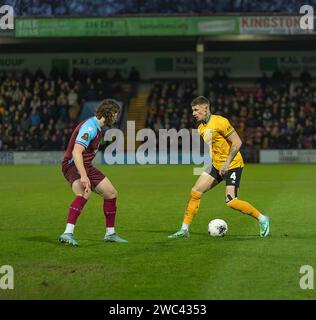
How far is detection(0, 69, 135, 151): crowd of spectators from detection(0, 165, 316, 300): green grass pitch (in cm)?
1740

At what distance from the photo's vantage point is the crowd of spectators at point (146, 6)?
41375 mm

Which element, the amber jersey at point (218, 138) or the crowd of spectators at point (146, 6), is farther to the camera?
the crowd of spectators at point (146, 6)

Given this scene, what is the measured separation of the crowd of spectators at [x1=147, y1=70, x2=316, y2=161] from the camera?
35469 mm

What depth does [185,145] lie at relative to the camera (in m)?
34.4

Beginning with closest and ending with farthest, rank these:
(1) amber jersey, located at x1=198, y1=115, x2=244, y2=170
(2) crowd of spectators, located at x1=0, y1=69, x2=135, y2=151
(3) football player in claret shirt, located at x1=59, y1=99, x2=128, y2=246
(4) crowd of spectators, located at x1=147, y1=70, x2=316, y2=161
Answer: (3) football player in claret shirt, located at x1=59, y1=99, x2=128, y2=246, (1) amber jersey, located at x1=198, y1=115, x2=244, y2=170, (4) crowd of spectators, located at x1=147, y1=70, x2=316, y2=161, (2) crowd of spectators, located at x1=0, y1=69, x2=135, y2=151

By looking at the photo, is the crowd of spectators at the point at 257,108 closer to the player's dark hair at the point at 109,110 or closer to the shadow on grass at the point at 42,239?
the shadow on grass at the point at 42,239

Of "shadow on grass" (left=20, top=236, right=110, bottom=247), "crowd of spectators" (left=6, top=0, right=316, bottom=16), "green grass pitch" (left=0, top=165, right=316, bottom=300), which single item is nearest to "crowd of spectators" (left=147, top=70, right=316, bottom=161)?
"crowd of spectators" (left=6, top=0, right=316, bottom=16)

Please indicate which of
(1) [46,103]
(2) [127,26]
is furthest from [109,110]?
(1) [46,103]

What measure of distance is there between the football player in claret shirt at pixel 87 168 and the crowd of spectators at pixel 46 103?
84.2 feet

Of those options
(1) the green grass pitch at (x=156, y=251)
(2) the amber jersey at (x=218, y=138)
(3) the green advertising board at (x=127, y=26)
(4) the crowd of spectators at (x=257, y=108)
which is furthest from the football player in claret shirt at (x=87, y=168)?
(3) the green advertising board at (x=127, y=26)

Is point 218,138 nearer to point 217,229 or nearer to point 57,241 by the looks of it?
point 217,229

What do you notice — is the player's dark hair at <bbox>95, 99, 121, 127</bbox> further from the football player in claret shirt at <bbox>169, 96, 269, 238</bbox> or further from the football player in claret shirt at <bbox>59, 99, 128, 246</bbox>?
the football player in claret shirt at <bbox>169, 96, 269, 238</bbox>

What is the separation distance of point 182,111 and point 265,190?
18.3m

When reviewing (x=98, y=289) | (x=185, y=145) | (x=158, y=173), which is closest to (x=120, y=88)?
(x=185, y=145)
